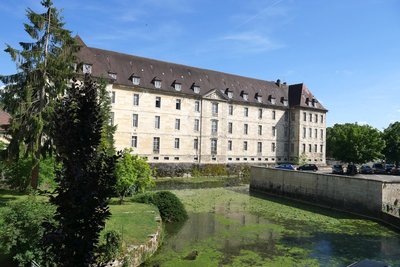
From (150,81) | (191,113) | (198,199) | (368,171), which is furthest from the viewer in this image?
(191,113)

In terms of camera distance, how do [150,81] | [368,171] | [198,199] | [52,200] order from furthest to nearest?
[150,81]
[368,171]
[198,199]
[52,200]

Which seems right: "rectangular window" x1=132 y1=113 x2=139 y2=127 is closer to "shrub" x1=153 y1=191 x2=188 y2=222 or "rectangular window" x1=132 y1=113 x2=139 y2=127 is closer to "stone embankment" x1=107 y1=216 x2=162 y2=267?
"shrub" x1=153 y1=191 x2=188 y2=222

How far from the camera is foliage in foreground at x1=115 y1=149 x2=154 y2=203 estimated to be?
22062 millimetres

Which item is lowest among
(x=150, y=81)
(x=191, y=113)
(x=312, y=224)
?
(x=312, y=224)

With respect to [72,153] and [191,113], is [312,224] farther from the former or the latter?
[191,113]

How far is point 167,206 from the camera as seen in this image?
21219 millimetres

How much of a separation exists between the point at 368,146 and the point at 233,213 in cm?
3459

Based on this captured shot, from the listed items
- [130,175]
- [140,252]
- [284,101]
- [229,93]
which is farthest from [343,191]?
[284,101]

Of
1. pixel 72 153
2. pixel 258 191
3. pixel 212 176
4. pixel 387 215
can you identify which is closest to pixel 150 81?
pixel 212 176

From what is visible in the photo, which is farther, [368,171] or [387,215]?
[368,171]

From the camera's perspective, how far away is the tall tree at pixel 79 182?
551cm

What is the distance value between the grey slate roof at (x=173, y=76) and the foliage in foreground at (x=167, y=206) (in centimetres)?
2013

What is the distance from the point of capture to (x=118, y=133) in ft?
144

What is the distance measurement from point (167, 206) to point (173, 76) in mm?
32007
